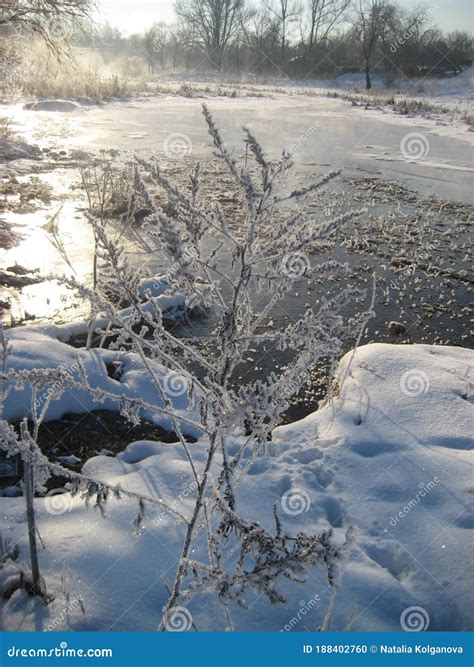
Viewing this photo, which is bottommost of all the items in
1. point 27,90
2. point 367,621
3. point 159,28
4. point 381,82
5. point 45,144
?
point 367,621

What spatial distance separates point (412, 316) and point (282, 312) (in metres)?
1.44

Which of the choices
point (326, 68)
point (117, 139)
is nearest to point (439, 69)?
point (326, 68)

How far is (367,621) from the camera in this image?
228cm

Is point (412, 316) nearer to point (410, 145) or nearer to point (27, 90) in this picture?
point (410, 145)

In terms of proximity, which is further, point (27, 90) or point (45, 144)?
point (27, 90)
